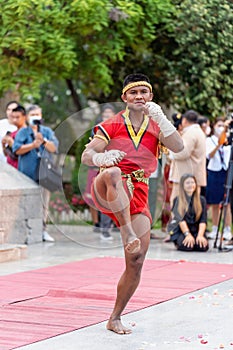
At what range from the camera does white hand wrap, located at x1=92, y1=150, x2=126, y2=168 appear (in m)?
6.24

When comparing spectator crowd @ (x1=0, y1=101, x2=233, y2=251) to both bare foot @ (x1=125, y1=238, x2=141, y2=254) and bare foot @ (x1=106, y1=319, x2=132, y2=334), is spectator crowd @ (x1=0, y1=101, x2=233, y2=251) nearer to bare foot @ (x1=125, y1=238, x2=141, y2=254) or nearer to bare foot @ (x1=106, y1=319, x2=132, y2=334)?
bare foot @ (x1=106, y1=319, x2=132, y2=334)

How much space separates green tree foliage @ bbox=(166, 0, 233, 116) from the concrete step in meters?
5.61

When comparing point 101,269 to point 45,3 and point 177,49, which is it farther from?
point 177,49

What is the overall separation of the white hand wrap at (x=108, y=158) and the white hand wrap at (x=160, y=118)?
37 centimetres

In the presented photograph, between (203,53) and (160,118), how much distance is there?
29.9 ft

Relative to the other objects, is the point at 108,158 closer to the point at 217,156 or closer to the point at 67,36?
the point at 217,156

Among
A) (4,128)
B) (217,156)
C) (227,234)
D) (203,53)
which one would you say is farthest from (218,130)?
(4,128)

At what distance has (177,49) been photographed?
15836 mm

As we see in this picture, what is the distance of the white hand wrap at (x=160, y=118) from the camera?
21.2 ft

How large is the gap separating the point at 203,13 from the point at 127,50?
165cm

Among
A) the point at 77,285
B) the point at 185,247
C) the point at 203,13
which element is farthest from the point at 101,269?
the point at 203,13

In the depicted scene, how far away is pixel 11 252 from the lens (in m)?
10.8

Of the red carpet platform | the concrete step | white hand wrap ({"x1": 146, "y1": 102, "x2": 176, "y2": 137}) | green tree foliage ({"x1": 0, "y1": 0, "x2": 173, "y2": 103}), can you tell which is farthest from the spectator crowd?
white hand wrap ({"x1": 146, "y1": 102, "x2": 176, "y2": 137})

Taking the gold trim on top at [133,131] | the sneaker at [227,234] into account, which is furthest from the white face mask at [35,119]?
the gold trim on top at [133,131]
